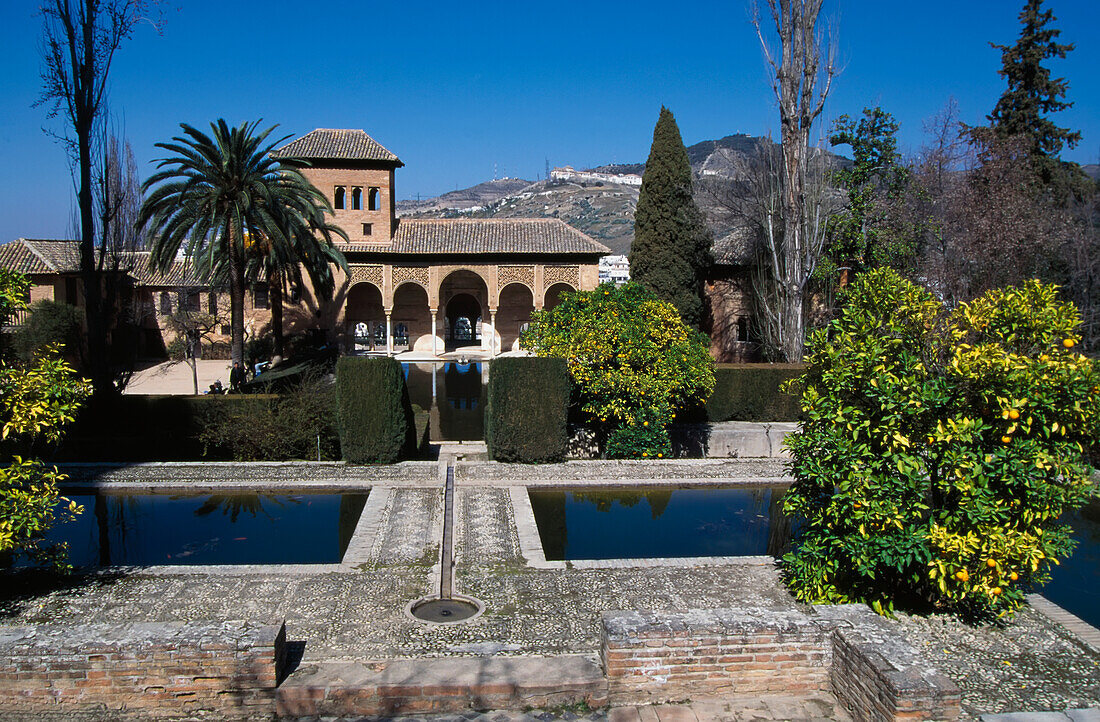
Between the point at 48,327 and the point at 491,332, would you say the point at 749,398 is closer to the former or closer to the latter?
the point at 491,332

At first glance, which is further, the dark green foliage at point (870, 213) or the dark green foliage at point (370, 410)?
the dark green foliage at point (870, 213)

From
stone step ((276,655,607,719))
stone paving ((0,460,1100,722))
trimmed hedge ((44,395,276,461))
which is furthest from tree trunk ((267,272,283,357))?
stone step ((276,655,607,719))

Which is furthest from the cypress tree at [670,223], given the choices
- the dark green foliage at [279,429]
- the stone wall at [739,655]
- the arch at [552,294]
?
the stone wall at [739,655]

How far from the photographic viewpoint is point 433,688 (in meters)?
4.36

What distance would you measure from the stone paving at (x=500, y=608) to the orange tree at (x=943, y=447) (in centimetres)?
41

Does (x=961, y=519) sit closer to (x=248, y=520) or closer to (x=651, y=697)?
(x=651, y=697)

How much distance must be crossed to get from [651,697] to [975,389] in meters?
2.95

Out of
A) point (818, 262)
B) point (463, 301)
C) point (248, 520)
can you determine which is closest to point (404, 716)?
point (248, 520)

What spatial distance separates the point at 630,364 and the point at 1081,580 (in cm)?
601

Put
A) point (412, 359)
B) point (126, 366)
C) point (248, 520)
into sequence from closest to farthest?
point (248, 520)
point (126, 366)
point (412, 359)

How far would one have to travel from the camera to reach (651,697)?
15.1 ft

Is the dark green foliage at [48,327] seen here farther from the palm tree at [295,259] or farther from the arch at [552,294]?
the arch at [552,294]

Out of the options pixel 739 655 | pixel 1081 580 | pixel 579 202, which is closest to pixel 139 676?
pixel 739 655

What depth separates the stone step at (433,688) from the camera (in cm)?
435
